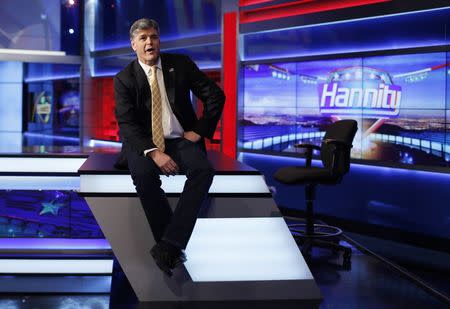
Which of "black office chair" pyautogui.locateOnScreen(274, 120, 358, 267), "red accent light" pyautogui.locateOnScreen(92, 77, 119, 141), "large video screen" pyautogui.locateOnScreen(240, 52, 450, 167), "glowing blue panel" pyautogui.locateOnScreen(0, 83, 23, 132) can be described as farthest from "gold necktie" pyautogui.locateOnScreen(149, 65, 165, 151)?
"glowing blue panel" pyautogui.locateOnScreen(0, 83, 23, 132)

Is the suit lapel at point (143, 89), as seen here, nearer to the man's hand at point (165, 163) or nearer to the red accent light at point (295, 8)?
the man's hand at point (165, 163)

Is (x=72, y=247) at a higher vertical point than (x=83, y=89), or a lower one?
lower

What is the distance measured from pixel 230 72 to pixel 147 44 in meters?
3.88

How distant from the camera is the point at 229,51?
7105mm

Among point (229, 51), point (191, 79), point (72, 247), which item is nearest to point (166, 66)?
point (191, 79)

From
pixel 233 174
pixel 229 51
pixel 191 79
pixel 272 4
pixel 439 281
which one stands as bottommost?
pixel 439 281

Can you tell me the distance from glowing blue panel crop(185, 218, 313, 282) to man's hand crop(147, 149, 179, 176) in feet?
1.11

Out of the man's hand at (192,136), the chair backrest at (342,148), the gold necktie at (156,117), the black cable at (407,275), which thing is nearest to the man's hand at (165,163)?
the gold necktie at (156,117)

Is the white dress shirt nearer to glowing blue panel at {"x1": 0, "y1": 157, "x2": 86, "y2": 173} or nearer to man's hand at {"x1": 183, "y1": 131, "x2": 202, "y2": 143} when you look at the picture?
man's hand at {"x1": 183, "y1": 131, "x2": 202, "y2": 143}

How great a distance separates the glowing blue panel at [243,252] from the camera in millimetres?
3211

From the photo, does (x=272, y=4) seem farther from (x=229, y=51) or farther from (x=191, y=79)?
(x=191, y=79)

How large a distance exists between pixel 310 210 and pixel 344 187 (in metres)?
1.47

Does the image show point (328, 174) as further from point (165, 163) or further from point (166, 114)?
point (165, 163)

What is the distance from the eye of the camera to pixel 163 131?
3312mm
